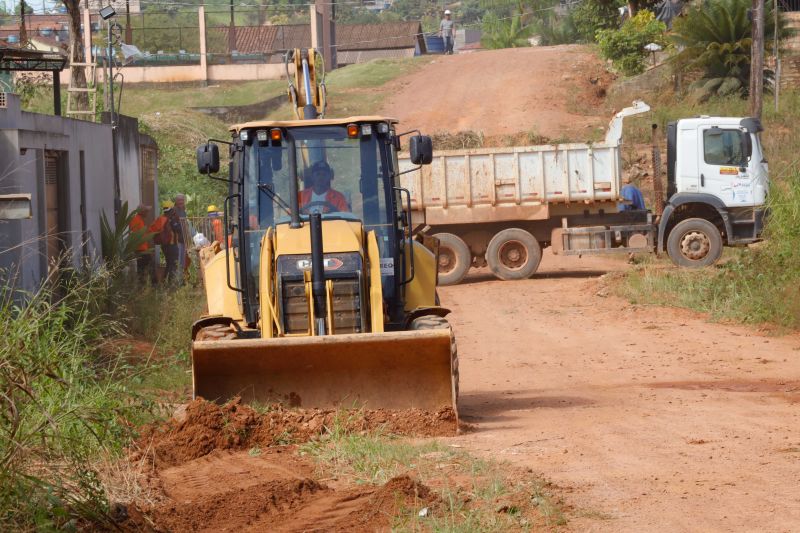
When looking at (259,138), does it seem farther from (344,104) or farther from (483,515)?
(344,104)

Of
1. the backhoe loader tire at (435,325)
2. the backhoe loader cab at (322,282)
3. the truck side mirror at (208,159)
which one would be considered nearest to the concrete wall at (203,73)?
the backhoe loader cab at (322,282)

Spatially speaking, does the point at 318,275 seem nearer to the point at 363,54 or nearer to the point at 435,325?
the point at 435,325

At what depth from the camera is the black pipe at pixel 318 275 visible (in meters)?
9.11

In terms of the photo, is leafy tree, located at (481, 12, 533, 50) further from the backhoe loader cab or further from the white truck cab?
the backhoe loader cab

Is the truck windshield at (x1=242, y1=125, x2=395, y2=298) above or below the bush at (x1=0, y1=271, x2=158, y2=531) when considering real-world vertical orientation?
above

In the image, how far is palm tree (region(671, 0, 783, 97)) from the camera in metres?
35.2

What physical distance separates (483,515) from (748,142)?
1579 centimetres

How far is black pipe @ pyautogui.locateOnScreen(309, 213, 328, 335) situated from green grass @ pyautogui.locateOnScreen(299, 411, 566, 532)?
34.3 inches

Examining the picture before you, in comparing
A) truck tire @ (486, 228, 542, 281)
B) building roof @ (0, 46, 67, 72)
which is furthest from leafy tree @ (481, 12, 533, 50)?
building roof @ (0, 46, 67, 72)

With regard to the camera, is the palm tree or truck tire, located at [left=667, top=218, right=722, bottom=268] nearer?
truck tire, located at [left=667, top=218, right=722, bottom=268]

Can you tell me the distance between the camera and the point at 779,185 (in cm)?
1627

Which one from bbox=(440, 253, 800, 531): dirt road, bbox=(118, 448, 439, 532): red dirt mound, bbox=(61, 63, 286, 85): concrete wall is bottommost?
bbox=(440, 253, 800, 531): dirt road

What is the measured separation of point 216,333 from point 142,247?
9788mm

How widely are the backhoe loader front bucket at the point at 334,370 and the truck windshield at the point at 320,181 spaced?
3.67 ft
